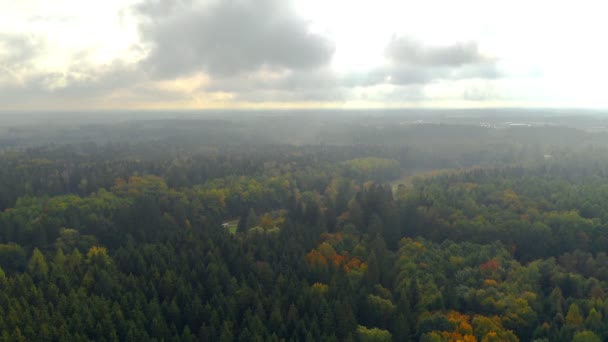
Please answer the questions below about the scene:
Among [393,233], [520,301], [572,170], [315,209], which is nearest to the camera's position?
[520,301]

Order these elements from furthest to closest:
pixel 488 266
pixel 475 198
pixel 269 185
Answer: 1. pixel 269 185
2. pixel 475 198
3. pixel 488 266

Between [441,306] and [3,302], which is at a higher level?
[3,302]

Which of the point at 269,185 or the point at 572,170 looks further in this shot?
the point at 572,170

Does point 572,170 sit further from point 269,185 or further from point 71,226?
point 71,226

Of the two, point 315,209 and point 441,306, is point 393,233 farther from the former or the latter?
point 441,306

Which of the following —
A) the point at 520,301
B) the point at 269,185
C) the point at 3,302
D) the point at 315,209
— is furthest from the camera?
the point at 269,185

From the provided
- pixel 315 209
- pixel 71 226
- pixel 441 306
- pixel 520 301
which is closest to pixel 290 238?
pixel 315 209

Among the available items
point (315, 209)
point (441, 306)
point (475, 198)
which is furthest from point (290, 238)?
point (475, 198)

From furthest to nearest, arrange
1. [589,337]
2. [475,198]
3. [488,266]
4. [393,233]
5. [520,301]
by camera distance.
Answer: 1. [475,198]
2. [393,233]
3. [488,266]
4. [520,301]
5. [589,337]

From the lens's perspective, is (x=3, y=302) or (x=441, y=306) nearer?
(x=3, y=302)
